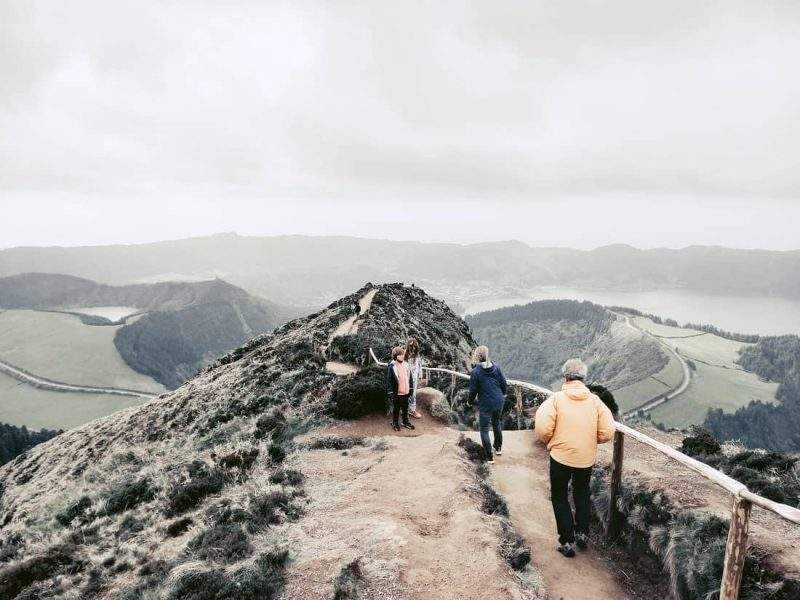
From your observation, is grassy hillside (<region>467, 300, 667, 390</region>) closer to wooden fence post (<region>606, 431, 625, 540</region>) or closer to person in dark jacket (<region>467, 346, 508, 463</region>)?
person in dark jacket (<region>467, 346, 508, 463</region>)

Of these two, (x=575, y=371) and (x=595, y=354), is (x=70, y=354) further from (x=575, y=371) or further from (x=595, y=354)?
(x=575, y=371)

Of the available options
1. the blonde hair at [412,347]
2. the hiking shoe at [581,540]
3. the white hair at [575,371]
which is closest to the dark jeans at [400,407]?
the blonde hair at [412,347]

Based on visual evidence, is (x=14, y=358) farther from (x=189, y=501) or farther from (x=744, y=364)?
(x=744, y=364)

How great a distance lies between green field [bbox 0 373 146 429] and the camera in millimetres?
105500

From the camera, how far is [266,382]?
21.3m

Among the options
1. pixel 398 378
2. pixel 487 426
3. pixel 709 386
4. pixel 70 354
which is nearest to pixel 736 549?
pixel 487 426

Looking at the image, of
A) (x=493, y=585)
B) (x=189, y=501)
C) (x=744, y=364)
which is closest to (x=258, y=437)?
(x=189, y=501)

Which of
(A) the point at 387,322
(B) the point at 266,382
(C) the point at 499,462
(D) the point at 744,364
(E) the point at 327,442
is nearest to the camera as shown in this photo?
(C) the point at 499,462

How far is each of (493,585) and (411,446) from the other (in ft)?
20.4

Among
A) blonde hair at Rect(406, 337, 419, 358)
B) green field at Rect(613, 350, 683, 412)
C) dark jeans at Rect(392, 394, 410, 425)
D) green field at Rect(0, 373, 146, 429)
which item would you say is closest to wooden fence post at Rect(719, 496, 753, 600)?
dark jeans at Rect(392, 394, 410, 425)

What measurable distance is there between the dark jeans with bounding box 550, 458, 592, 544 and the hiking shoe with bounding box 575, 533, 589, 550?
8cm

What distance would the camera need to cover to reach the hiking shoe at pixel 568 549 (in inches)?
279

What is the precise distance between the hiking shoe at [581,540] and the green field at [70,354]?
14475 centimetres

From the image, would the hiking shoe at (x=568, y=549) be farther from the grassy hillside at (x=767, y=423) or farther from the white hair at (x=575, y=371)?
the grassy hillside at (x=767, y=423)
